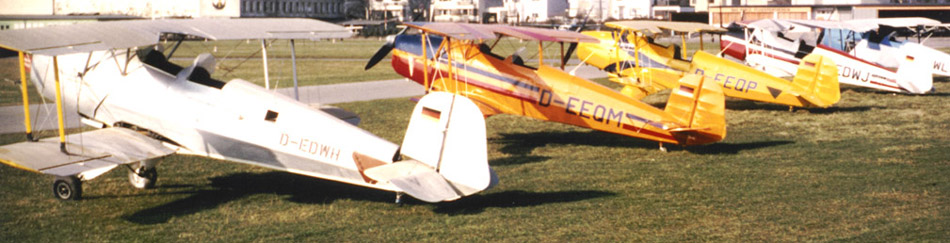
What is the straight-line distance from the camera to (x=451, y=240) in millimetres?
7613

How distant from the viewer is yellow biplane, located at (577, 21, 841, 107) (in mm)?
16016

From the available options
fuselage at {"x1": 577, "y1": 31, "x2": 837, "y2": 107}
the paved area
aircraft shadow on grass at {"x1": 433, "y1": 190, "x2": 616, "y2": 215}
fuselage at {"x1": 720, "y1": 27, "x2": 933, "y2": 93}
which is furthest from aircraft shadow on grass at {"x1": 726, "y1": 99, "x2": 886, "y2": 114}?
aircraft shadow on grass at {"x1": 433, "y1": 190, "x2": 616, "y2": 215}

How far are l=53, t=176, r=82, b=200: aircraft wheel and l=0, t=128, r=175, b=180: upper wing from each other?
10cm

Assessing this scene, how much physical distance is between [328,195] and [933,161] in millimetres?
7954

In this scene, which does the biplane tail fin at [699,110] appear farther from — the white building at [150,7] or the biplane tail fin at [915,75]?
the white building at [150,7]

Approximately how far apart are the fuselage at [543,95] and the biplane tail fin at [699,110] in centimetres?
21

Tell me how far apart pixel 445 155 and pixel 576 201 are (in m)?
1.80

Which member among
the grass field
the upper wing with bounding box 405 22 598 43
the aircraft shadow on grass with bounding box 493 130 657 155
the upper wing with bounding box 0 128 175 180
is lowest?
the grass field

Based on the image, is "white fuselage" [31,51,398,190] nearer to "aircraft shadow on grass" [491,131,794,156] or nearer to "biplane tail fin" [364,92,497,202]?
"biplane tail fin" [364,92,497,202]

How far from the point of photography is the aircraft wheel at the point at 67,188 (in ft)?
29.9

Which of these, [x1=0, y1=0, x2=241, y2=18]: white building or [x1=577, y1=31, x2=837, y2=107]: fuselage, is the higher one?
[x1=0, y1=0, x2=241, y2=18]: white building

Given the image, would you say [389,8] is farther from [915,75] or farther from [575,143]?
[575,143]

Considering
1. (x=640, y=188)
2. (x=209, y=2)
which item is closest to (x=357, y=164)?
(x=640, y=188)

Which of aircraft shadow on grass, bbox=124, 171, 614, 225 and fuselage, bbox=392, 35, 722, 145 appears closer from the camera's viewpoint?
aircraft shadow on grass, bbox=124, 171, 614, 225
